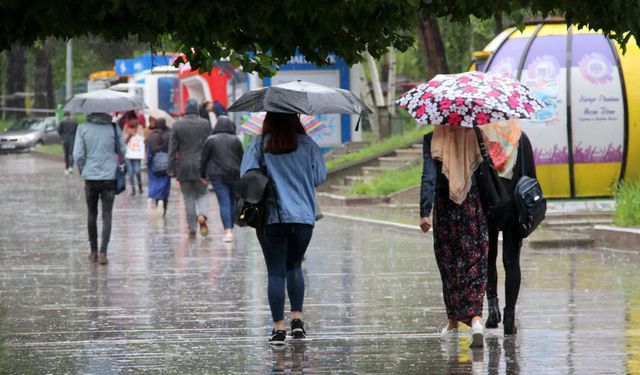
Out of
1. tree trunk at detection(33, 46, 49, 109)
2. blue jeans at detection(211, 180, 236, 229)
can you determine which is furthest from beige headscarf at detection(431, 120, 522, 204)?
tree trunk at detection(33, 46, 49, 109)

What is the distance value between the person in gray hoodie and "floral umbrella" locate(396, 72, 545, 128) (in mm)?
6553

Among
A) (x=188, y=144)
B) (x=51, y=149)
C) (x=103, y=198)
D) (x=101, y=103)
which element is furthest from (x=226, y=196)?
(x=51, y=149)

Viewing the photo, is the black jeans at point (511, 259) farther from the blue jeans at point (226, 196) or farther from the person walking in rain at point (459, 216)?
the blue jeans at point (226, 196)

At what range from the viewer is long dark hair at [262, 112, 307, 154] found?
10.3m

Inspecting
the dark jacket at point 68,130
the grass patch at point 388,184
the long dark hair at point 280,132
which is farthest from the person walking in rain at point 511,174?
the dark jacket at point 68,130

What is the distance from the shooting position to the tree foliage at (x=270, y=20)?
707 cm

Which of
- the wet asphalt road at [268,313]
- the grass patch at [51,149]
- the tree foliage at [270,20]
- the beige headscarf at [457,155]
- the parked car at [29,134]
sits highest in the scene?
the tree foliage at [270,20]

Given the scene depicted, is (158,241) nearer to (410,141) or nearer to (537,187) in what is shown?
(537,187)

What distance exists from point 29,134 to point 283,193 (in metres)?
52.4

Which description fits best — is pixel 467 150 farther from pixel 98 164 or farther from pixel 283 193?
pixel 98 164

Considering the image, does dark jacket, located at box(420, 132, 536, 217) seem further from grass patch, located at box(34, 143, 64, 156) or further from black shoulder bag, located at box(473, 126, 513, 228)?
grass patch, located at box(34, 143, 64, 156)

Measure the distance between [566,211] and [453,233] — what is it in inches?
480

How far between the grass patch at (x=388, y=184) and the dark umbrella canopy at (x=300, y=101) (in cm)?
1650

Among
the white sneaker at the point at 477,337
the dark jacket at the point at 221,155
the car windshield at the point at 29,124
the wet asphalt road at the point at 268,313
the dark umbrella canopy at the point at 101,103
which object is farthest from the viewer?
the car windshield at the point at 29,124
